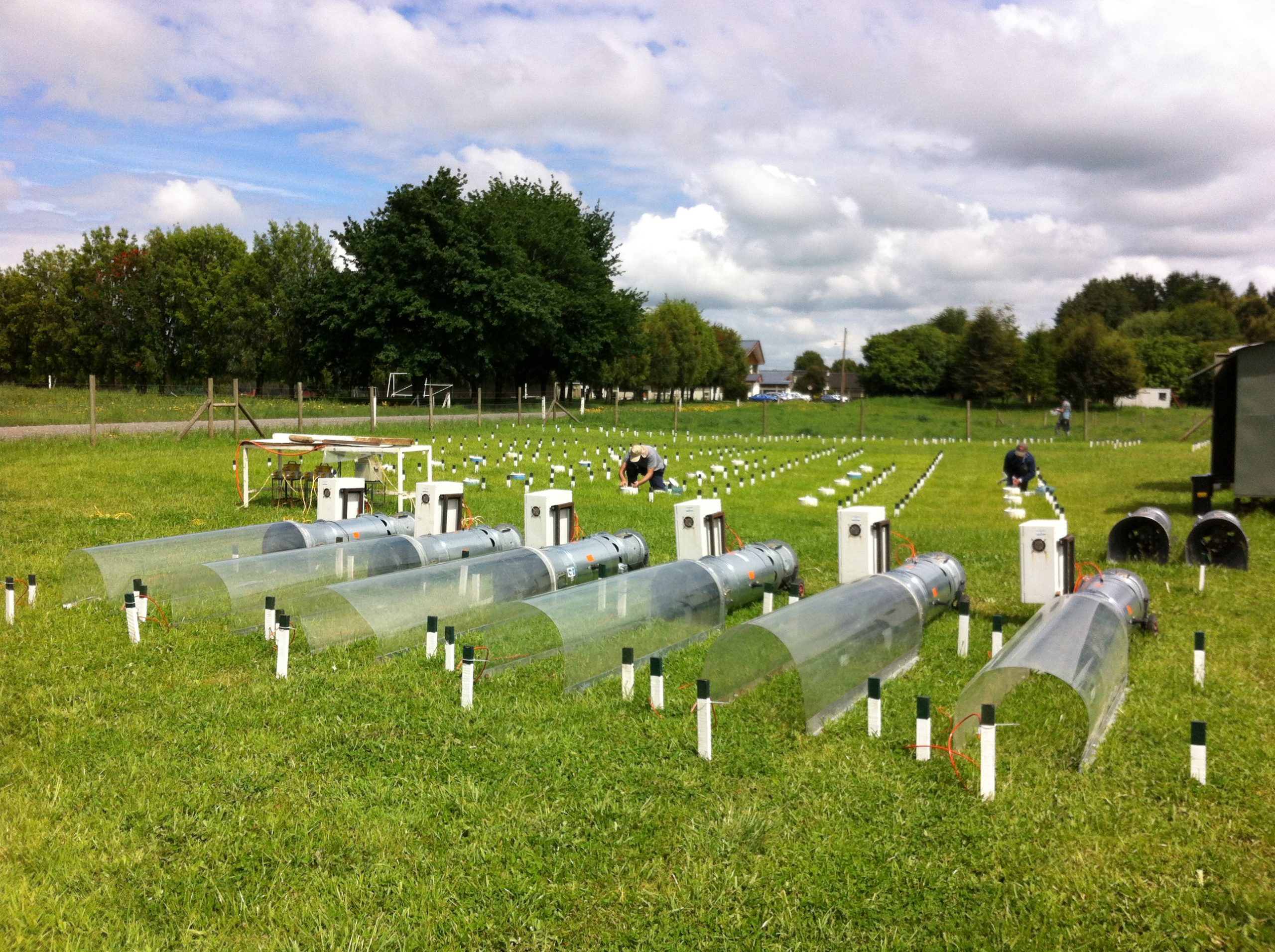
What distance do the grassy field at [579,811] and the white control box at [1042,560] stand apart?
74cm

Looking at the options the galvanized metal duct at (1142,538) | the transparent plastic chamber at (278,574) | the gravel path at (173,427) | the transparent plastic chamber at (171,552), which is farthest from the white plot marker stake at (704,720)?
the gravel path at (173,427)

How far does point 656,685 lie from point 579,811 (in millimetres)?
1735

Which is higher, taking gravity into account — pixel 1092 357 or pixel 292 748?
pixel 1092 357

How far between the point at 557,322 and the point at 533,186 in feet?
53.3

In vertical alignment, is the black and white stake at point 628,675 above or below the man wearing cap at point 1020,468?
below

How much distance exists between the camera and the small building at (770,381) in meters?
146

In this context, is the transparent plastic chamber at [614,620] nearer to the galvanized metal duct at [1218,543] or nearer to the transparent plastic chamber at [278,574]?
the transparent plastic chamber at [278,574]

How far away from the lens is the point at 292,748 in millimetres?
6777

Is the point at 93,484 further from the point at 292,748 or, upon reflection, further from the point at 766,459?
the point at 766,459

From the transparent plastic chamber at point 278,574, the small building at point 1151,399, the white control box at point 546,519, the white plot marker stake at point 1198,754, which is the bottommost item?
the white plot marker stake at point 1198,754

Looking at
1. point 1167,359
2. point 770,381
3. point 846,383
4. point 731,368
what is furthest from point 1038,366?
point 770,381

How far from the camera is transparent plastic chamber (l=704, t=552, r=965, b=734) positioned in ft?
24.2

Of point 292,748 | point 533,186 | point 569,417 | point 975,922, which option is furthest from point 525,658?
point 533,186

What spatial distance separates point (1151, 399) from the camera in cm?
7900
